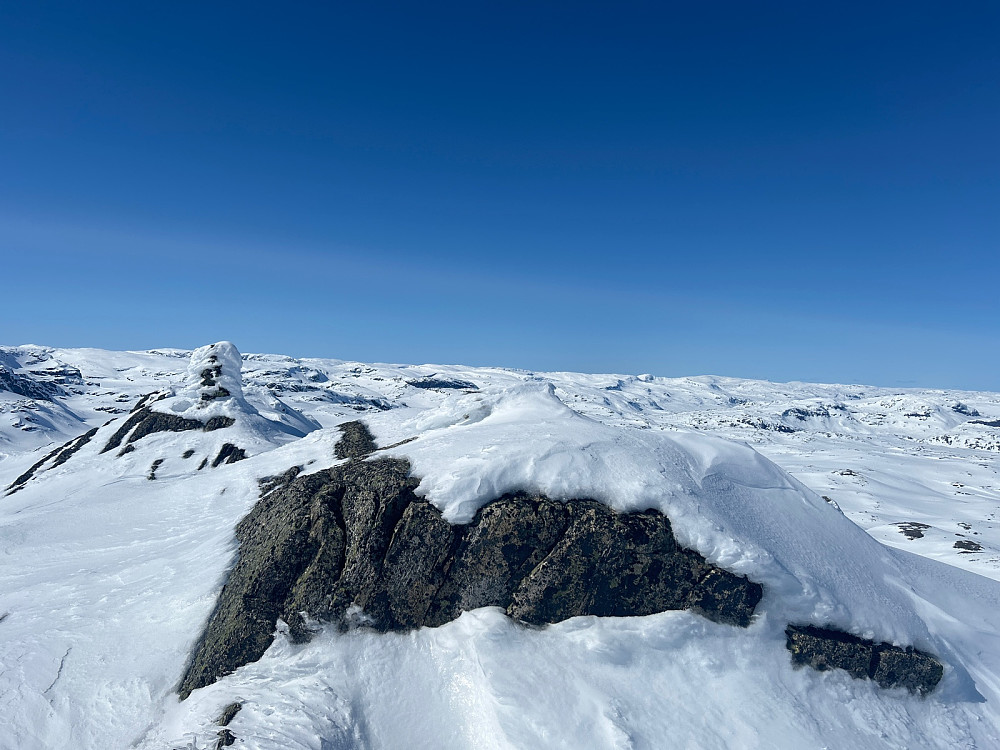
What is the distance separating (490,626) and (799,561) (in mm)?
10024

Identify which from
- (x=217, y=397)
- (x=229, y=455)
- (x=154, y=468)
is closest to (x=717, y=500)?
(x=229, y=455)

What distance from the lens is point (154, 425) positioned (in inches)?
1890

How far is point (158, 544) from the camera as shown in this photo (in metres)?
22.8

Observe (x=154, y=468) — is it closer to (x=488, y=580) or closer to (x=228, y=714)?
(x=228, y=714)

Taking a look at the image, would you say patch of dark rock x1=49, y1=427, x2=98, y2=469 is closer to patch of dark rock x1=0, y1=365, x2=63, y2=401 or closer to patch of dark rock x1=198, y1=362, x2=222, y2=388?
patch of dark rock x1=198, y1=362, x2=222, y2=388

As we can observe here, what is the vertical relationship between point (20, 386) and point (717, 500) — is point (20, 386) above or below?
below

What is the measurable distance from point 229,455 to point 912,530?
6252cm

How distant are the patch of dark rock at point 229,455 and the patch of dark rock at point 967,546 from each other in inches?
2247

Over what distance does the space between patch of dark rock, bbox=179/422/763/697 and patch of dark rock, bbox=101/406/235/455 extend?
37528mm

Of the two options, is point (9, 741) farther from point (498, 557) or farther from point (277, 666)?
point (498, 557)

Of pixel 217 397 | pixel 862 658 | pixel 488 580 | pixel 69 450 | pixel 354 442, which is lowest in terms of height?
pixel 69 450

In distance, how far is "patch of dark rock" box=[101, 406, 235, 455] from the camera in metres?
47.1

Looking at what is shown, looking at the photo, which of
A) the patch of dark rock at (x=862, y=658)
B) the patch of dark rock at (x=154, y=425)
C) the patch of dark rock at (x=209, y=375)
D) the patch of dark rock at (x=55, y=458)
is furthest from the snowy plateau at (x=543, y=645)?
the patch of dark rock at (x=209, y=375)

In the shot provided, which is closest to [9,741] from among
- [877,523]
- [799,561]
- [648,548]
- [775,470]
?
[648,548]
